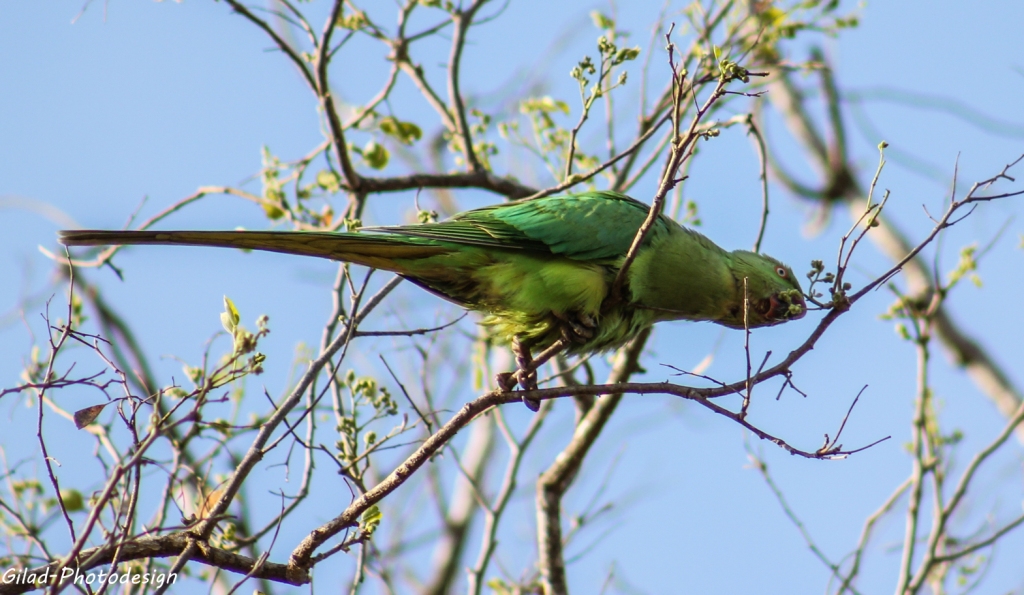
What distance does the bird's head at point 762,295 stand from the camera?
211 inches

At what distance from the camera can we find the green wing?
506 centimetres

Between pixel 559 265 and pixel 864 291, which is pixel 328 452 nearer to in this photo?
pixel 559 265

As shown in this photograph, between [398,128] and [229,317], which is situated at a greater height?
[398,128]

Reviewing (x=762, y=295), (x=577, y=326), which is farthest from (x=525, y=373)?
(x=762, y=295)

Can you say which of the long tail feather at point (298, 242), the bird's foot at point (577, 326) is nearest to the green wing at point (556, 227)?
the long tail feather at point (298, 242)

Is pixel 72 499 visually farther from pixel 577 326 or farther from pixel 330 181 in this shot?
pixel 577 326

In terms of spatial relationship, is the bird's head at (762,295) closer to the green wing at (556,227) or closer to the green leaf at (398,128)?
the green wing at (556,227)

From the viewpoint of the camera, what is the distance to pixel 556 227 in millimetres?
5164

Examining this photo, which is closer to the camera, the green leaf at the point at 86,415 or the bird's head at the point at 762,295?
the green leaf at the point at 86,415

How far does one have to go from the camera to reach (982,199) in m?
3.77

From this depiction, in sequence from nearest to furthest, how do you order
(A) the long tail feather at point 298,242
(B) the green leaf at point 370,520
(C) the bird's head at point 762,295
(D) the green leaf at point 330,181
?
(A) the long tail feather at point 298,242, (B) the green leaf at point 370,520, (C) the bird's head at point 762,295, (D) the green leaf at point 330,181

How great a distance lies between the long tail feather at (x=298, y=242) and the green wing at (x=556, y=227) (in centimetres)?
25

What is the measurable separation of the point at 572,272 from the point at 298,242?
157 centimetres

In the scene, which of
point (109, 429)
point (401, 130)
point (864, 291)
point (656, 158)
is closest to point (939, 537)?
point (864, 291)
